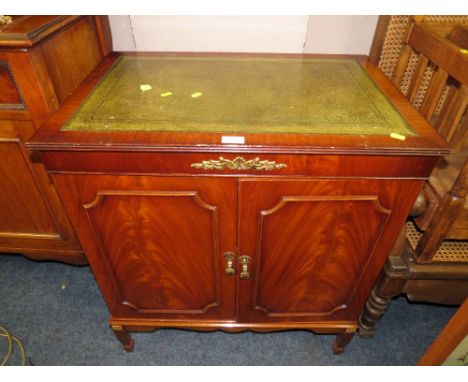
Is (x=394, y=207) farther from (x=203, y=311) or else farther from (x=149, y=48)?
(x=149, y=48)

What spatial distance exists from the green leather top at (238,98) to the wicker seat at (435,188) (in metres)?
0.19

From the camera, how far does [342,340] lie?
115 cm

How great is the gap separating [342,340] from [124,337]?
2.39 feet

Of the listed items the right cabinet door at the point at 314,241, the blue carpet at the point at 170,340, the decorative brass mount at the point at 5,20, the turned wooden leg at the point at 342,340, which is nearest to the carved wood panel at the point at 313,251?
the right cabinet door at the point at 314,241

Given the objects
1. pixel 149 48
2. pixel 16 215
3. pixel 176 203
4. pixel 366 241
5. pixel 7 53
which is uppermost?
pixel 7 53

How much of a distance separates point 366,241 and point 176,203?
478 millimetres

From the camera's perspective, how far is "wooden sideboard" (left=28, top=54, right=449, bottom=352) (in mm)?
697

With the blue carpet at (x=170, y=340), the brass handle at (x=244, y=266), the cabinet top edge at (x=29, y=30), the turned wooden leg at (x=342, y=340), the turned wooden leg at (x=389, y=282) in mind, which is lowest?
the blue carpet at (x=170, y=340)

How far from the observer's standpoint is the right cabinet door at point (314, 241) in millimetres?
756

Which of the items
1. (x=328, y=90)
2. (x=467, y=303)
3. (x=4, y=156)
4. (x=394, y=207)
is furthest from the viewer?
(x=4, y=156)

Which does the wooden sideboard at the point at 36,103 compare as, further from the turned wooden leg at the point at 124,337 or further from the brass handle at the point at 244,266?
the brass handle at the point at 244,266

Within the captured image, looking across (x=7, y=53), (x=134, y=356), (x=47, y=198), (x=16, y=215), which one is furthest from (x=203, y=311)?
(x=7, y=53)

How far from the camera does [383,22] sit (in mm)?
1078

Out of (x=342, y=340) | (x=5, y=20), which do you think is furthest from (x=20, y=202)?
(x=342, y=340)
